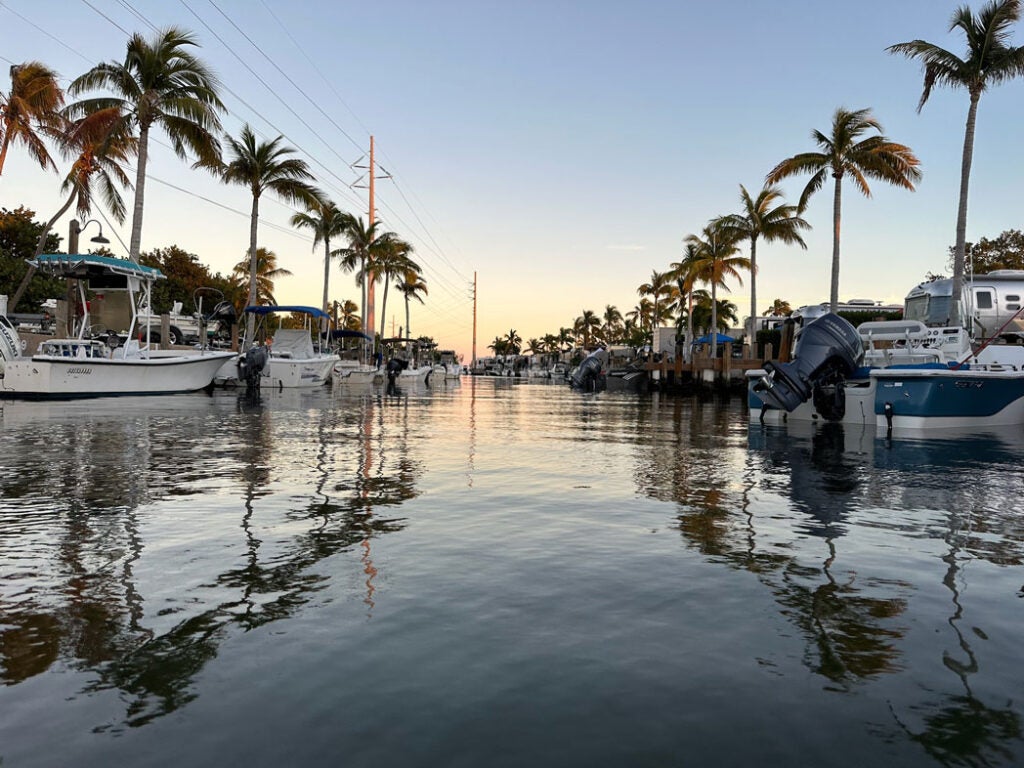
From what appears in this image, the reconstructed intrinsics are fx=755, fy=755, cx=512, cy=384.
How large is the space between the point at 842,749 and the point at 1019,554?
4301 millimetres

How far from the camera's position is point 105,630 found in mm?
3934

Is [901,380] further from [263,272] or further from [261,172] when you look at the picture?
[263,272]

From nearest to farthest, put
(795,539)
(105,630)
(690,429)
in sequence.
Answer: (105,630)
(795,539)
(690,429)

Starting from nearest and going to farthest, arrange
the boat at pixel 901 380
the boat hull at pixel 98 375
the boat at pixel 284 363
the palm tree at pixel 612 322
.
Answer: the boat at pixel 901 380 → the boat hull at pixel 98 375 → the boat at pixel 284 363 → the palm tree at pixel 612 322

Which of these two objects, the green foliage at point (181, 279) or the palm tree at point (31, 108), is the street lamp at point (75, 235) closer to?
the palm tree at point (31, 108)

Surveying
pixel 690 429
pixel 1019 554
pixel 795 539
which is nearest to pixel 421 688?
pixel 795 539

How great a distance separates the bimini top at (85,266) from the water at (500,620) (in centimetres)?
1734

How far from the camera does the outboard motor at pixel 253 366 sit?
105 ft

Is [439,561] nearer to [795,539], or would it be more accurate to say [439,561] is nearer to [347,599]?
[347,599]

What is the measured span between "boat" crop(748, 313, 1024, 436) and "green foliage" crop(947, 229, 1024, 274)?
36569mm

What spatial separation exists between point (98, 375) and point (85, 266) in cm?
369

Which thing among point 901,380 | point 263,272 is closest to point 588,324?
point 263,272

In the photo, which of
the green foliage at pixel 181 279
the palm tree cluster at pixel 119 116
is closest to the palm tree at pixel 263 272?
the green foliage at pixel 181 279

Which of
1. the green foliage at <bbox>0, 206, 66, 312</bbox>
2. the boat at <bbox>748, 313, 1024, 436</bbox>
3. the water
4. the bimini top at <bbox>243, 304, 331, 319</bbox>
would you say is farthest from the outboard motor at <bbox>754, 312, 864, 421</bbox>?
the green foliage at <bbox>0, 206, 66, 312</bbox>
